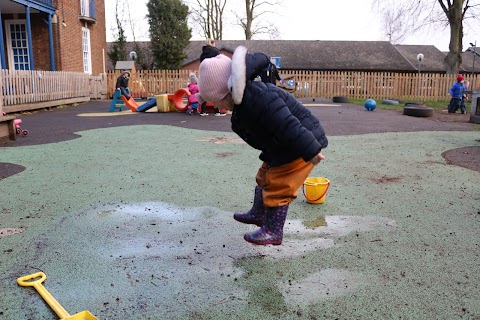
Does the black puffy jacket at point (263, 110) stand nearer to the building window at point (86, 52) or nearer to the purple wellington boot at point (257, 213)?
the purple wellington boot at point (257, 213)

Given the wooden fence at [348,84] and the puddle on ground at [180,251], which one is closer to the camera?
the puddle on ground at [180,251]

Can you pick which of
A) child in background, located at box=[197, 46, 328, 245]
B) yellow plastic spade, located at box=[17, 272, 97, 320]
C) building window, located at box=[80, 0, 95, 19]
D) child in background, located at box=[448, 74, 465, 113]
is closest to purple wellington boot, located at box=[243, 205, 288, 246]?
child in background, located at box=[197, 46, 328, 245]

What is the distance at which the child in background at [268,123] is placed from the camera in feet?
8.44

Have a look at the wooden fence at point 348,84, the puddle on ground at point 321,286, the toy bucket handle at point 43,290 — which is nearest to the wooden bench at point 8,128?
the toy bucket handle at point 43,290

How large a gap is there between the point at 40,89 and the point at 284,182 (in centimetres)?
1607

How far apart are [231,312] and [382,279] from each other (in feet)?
3.47

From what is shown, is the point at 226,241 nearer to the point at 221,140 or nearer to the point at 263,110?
the point at 263,110

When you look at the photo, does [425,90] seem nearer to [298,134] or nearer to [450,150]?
[450,150]

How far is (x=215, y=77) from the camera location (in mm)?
2639

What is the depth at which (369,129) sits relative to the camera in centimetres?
1087

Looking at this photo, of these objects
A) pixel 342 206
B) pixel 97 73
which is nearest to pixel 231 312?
pixel 342 206

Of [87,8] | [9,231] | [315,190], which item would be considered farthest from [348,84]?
[9,231]

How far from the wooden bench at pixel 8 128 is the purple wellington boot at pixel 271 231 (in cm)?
739

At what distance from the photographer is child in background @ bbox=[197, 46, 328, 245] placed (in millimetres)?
2572
